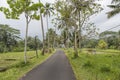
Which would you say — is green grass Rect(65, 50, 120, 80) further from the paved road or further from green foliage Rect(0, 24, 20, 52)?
green foliage Rect(0, 24, 20, 52)

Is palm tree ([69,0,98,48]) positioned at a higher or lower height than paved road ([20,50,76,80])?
higher

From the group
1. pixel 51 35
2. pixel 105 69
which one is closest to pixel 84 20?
pixel 105 69

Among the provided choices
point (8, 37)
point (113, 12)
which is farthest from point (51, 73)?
point (8, 37)

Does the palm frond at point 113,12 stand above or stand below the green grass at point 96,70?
above

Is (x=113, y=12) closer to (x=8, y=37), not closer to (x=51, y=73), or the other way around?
(x=51, y=73)

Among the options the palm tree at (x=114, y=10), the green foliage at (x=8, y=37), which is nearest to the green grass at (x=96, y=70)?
the palm tree at (x=114, y=10)

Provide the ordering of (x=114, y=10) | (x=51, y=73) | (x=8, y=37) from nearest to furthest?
1. (x=51, y=73)
2. (x=114, y=10)
3. (x=8, y=37)

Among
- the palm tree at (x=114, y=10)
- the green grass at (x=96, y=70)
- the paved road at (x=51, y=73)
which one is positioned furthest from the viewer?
Answer: the palm tree at (x=114, y=10)

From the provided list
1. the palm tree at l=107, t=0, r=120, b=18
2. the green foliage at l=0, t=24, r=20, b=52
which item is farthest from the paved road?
the green foliage at l=0, t=24, r=20, b=52

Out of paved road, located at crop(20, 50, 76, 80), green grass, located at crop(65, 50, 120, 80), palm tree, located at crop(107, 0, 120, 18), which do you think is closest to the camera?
green grass, located at crop(65, 50, 120, 80)

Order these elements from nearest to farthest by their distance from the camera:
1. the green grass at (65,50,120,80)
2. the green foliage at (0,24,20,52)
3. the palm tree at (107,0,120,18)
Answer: the green grass at (65,50,120,80)
the palm tree at (107,0,120,18)
the green foliage at (0,24,20,52)

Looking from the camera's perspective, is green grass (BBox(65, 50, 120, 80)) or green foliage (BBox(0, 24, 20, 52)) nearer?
green grass (BBox(65, 50, 120, 80))

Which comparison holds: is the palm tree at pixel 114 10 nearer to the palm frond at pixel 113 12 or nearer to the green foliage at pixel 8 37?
the palm frond at pixel 113 12

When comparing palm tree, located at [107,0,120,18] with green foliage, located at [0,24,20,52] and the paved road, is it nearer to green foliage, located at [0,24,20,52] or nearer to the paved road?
the paved road
